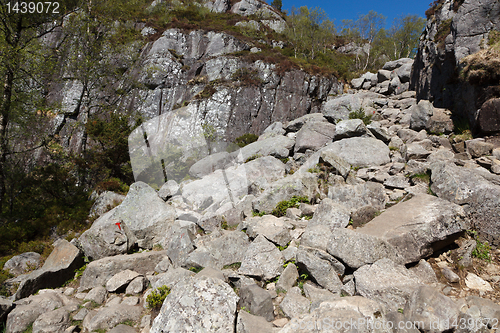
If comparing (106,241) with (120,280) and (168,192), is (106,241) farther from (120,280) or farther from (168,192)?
(168,192)

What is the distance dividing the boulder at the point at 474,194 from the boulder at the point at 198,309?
5968 millimetres

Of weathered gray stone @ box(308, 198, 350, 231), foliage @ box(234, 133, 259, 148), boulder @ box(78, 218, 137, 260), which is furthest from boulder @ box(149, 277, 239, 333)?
foliage @ box(234, 133, 259, 148)

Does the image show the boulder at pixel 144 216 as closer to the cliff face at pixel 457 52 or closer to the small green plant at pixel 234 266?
the small green plant at pixel 234 266

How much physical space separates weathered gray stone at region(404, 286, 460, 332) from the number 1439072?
1870cm

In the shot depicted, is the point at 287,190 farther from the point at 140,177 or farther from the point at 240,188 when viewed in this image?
the point at 140,177

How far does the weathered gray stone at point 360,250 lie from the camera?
Result: 4.94 meters

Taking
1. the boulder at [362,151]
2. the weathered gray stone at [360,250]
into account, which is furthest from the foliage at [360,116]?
the weathered gray stone at [360,250]

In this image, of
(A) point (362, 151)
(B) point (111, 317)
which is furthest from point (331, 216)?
(A) point (362, 151)

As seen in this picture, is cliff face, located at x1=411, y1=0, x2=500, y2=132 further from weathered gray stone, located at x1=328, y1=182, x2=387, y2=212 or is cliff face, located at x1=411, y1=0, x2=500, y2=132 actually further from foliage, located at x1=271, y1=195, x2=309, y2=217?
foliage, located at x1=271, y1=195, x2=309, y2=217

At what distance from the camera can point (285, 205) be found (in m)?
8.41

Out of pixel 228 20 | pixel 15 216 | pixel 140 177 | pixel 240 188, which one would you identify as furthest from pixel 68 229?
pixel 228 20

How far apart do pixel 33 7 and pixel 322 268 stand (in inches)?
725

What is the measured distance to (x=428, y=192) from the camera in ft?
23.4

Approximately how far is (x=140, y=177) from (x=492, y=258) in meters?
17.0
